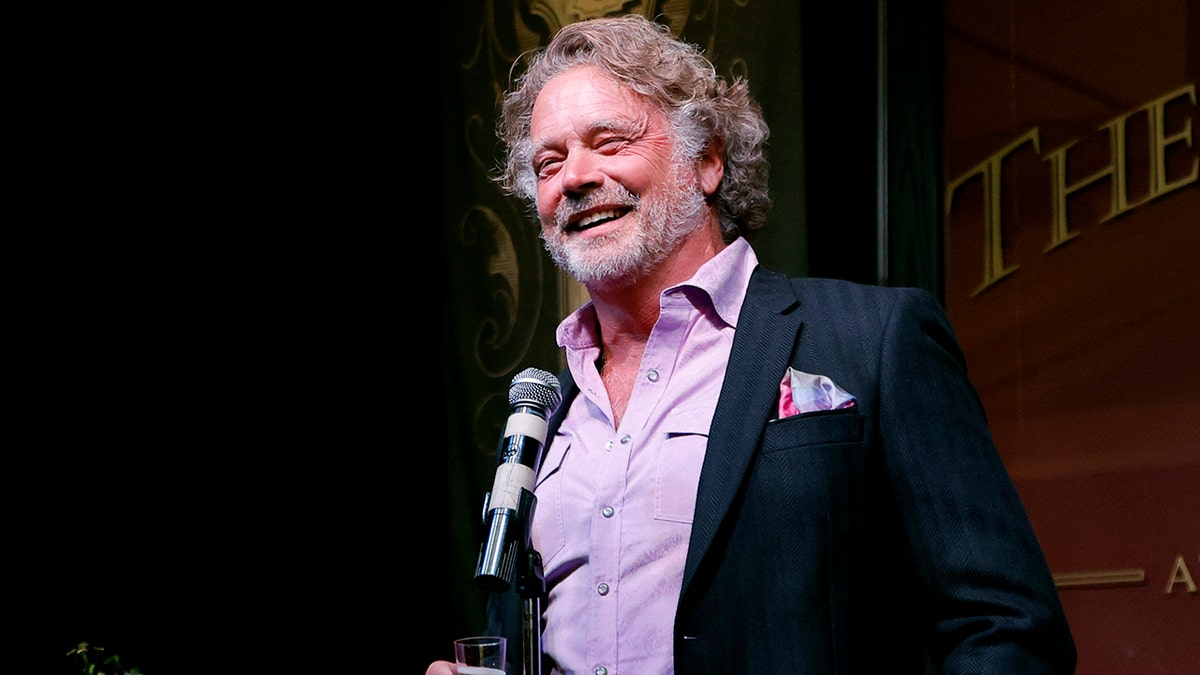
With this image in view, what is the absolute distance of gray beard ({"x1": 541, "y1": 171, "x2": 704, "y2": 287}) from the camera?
176 cm

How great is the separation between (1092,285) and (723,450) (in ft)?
3.51

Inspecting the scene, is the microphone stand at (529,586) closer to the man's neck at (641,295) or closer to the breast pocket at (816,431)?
the breast pocket at (816,431)

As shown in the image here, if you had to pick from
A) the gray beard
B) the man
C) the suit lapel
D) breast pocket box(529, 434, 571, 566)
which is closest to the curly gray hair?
the man

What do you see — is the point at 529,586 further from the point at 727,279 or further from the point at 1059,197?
the point at 1059,197

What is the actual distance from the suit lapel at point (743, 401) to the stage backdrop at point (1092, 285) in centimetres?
81

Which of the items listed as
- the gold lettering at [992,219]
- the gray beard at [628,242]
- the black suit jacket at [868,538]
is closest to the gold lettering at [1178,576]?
the gold lettering at [992,219]

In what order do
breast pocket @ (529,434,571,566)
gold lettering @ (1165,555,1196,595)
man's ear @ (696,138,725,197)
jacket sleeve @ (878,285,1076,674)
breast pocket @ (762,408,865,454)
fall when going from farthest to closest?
gold lettering @ (1165,555,1196,595) → man's ear @ (696,138,725,197) → breast pocket @ (529,434,571,566) → breast pocket @ (762,408,865,454) → jacket sleeve @ (878,285,1076,674)

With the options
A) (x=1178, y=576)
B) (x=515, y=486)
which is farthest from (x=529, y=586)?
(x=1178, y=576)

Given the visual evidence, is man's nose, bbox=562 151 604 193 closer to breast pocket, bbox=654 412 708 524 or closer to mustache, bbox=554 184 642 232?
mustache, bbox=554 184 642 232

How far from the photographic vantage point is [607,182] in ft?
5.82

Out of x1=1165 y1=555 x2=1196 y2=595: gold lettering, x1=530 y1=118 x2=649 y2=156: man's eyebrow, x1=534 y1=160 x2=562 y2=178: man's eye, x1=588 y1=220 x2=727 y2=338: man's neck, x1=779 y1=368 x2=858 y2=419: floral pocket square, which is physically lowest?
x1=1165 y1=555 x2=1196 y2=595: gold lettering

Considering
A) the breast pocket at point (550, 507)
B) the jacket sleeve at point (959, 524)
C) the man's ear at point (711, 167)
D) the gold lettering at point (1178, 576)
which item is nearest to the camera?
the jacket sleeve at point (959, 524)

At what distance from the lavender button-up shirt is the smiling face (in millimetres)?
95

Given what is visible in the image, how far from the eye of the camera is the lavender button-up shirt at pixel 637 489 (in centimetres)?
152
